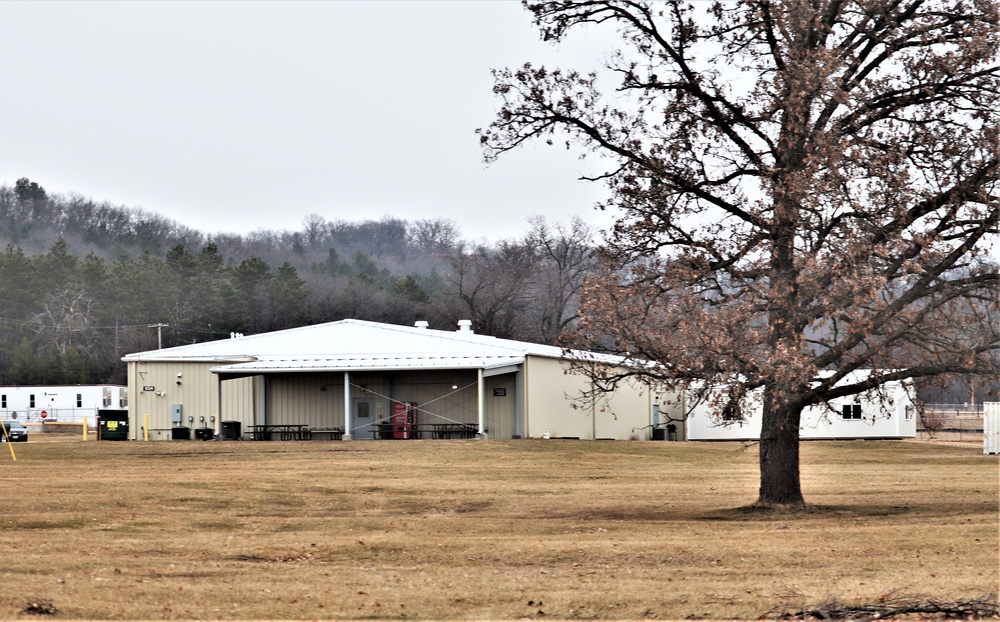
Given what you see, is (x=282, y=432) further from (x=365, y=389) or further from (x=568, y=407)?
(x=568, y=407)

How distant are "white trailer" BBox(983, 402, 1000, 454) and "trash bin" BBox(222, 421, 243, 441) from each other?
2593cm

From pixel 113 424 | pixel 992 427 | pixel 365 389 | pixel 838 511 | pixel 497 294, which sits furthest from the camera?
pixel 497 294

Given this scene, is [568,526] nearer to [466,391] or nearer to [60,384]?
[466,391]

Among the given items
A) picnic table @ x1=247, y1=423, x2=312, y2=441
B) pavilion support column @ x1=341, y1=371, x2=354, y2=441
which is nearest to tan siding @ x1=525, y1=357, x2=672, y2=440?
pavilion support column @ x1=341, y1=371, x2=354, y2=441

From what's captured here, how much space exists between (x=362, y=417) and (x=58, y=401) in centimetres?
4222

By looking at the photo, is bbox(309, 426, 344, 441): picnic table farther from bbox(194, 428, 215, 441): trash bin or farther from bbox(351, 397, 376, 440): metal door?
bbox(194, 428, 215, 441): trash bin

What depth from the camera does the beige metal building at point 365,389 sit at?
43.5 metres

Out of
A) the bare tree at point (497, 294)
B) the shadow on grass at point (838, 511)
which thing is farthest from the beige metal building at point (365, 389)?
the bare tree at point (497, 294)

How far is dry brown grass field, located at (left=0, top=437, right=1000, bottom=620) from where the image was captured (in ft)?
40.9

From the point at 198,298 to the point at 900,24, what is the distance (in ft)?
254

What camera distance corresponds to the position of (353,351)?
46.2m

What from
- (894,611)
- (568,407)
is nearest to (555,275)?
(568,407)

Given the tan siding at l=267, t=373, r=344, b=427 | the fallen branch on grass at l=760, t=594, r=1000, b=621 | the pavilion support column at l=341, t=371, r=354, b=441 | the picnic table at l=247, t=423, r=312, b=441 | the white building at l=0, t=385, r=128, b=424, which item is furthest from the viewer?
the white building at l=0, t=385, r=128, b=424

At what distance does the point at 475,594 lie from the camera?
13.0 m
